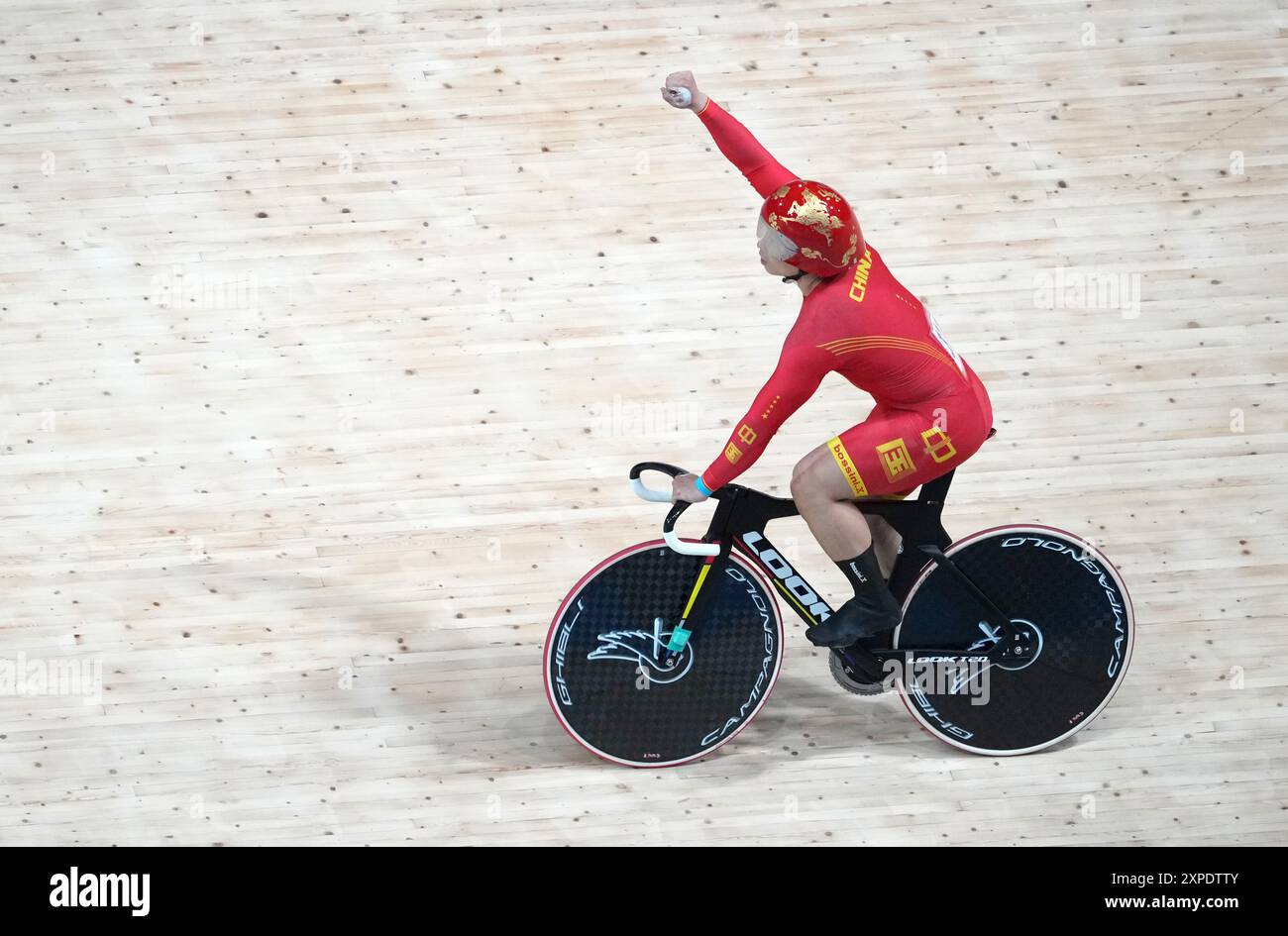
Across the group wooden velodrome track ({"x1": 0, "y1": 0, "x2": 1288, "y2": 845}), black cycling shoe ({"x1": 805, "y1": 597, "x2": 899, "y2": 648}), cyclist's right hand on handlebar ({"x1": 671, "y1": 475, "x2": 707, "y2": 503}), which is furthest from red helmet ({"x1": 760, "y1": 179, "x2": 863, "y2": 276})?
wooden velodrome track ({"x1": 0, "y1": 0, "x2": 1288, "y2": 845})

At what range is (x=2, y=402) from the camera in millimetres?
5281

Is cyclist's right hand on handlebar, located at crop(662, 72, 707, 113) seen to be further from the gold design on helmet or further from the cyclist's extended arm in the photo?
the gold design on helmet

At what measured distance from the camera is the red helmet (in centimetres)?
338

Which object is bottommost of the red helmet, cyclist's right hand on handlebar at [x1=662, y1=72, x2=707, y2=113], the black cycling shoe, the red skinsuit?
the black cycling shoe

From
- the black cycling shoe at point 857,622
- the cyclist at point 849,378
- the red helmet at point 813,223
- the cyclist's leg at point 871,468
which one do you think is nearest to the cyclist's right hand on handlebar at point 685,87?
the cyclist at point 849,378

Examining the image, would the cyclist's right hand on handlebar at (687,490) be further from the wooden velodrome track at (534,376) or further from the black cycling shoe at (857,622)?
the wooden velodrome track at (534,376)

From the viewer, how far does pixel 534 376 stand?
532 cm

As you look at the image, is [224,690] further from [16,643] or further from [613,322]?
[613,322]

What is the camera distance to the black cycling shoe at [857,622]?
3.79 m

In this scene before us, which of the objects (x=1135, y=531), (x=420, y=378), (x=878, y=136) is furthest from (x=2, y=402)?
(x=1135, y=531)

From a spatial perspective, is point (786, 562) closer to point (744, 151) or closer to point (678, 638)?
point (678, 638)

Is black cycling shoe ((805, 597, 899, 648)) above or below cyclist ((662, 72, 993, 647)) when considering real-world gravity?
below

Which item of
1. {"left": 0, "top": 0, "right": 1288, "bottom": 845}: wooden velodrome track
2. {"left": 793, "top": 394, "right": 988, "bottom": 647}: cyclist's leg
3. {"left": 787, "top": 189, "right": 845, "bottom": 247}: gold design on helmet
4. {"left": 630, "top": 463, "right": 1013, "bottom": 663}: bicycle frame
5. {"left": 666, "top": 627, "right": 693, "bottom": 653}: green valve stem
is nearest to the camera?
{"left": 787, "top": 189, "right": 845, "bottom": 247}: gold design on helmet

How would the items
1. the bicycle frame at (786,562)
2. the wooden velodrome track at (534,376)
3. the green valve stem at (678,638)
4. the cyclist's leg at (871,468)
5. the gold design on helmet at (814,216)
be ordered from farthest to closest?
the wooden velodrome track at (534,376) < the green valve stem at (678,638) < the bicycle frame at (786,562) < the cyclist's leg at (871,468) < the gold design on helmet at (814,216)
